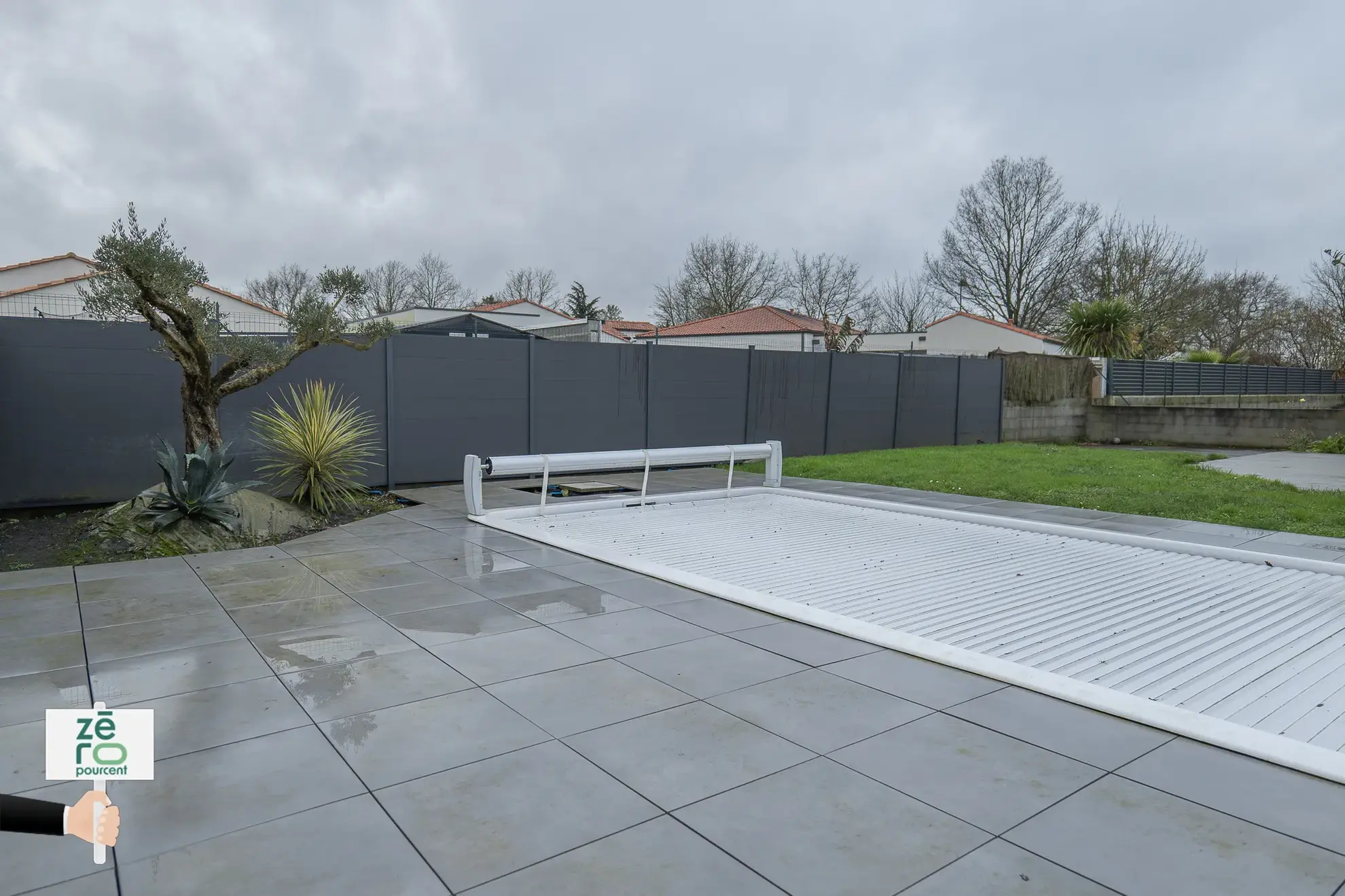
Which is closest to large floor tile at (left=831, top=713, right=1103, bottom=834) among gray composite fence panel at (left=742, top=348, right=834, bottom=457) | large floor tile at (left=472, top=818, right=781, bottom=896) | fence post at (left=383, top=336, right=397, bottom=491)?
large floor tile at (left=472, top=818, right=781, bottom=896)

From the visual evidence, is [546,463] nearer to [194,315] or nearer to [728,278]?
[194,315]

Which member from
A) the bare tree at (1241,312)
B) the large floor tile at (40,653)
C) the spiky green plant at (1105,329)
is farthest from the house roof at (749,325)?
the large floor tile at (40,653)

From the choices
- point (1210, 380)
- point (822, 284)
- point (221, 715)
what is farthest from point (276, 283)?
point (221, 715)

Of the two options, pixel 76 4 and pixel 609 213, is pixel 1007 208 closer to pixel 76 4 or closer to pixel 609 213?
pixel 609 213

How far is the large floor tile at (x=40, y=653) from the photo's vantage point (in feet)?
11.4

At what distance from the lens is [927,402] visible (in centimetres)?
1620

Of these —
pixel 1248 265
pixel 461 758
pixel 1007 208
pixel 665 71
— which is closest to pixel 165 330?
pixel 461 758

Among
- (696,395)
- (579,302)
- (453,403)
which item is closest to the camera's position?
(453,403)

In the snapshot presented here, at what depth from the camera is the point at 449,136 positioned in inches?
845

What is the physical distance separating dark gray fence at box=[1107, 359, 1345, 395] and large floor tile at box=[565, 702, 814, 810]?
20554mm

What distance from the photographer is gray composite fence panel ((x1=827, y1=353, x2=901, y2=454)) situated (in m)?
14.5

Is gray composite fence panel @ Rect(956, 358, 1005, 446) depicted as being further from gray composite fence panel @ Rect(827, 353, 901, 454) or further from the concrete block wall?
gray composite fence panel @ Rect(827, 353, 901, 454)

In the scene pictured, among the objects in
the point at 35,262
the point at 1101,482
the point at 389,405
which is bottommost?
the point at 1101,482

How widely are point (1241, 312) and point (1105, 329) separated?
17.4m
